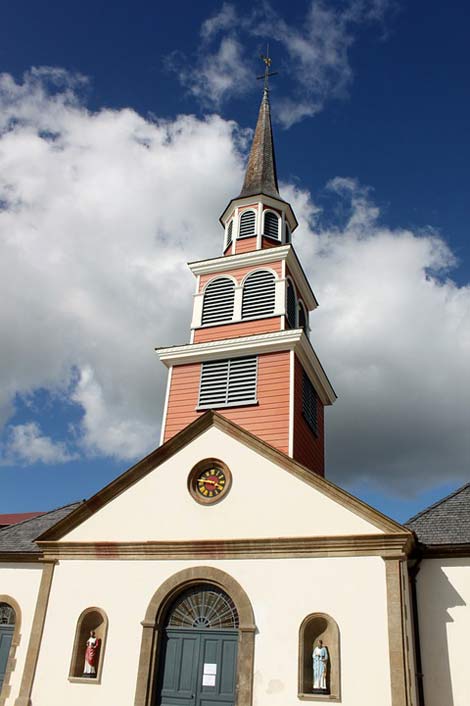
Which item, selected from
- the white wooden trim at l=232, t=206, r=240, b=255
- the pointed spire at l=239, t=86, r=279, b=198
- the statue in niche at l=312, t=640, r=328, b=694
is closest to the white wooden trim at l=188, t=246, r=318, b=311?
the white wooden trim at l=232, t=206, r=240, b=255

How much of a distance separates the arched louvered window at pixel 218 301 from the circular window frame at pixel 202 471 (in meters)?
7.34

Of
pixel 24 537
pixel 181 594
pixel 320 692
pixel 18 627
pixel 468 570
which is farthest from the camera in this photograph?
pixel 24 537

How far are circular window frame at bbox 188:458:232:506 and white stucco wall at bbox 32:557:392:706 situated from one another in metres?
1.56

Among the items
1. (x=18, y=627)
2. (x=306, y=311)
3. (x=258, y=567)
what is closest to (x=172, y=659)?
(x=258, y=567)

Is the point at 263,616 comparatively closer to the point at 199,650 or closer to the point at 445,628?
the point at 199,650

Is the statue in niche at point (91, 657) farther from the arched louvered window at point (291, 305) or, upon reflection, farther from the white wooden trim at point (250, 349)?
the arched louvered window at point (291, 305)

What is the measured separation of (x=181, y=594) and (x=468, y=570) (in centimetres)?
683

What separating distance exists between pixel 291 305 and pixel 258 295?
147cm

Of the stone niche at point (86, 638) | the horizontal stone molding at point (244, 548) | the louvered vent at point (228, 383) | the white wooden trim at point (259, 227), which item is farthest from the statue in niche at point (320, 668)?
the white wooden trim at point (259, 227)

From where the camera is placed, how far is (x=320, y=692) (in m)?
12.7

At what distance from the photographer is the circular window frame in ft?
51.2

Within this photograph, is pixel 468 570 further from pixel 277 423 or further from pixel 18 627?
pixel 18 627

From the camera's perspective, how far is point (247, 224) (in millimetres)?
25031

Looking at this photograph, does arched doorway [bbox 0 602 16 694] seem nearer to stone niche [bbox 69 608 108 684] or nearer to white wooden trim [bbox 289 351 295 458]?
stone niche [bbox 69 608 108 684]
